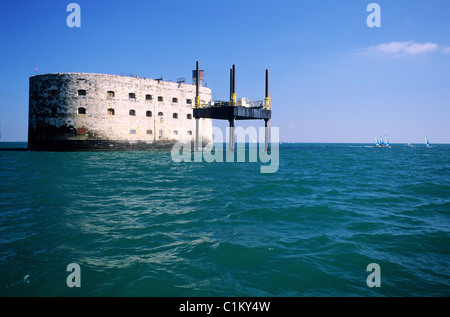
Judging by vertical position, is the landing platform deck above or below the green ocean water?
above

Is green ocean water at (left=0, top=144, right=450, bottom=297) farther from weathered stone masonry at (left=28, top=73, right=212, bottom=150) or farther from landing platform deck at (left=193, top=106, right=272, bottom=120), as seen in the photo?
weathered stone masonry at (left=28, top=73, right=212, bottom=150)

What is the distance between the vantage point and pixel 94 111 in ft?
115

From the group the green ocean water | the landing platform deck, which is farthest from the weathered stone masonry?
the green ocean water

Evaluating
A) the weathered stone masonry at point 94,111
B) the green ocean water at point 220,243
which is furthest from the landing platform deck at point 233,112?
the green ocean water at point 220,243

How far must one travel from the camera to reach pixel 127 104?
37.6 metres

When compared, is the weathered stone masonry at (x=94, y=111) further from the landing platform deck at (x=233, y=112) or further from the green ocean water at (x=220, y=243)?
the green ocean water at (x=220, y=243)

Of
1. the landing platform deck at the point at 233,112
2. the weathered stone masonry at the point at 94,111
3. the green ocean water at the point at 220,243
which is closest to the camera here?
the green ocean water at the point at 220,243

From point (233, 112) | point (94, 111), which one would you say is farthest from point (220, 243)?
point (94, 111)

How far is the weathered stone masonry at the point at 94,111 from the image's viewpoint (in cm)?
3453

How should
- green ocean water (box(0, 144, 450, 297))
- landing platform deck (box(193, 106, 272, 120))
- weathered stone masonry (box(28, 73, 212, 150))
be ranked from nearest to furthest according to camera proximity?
green ocean water (box(0, 144, 450, 297)) < landing platform deck (box(193, 106, 272, 120)) < weathered stone masonry (box(28, 73, 212, 150))

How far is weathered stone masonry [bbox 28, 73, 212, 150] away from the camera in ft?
113

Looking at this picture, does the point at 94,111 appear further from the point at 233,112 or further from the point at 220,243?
the point at 220,243

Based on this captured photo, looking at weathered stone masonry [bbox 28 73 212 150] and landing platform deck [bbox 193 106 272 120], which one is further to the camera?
weathered stone masonry [bbox 28 73 212 150]
